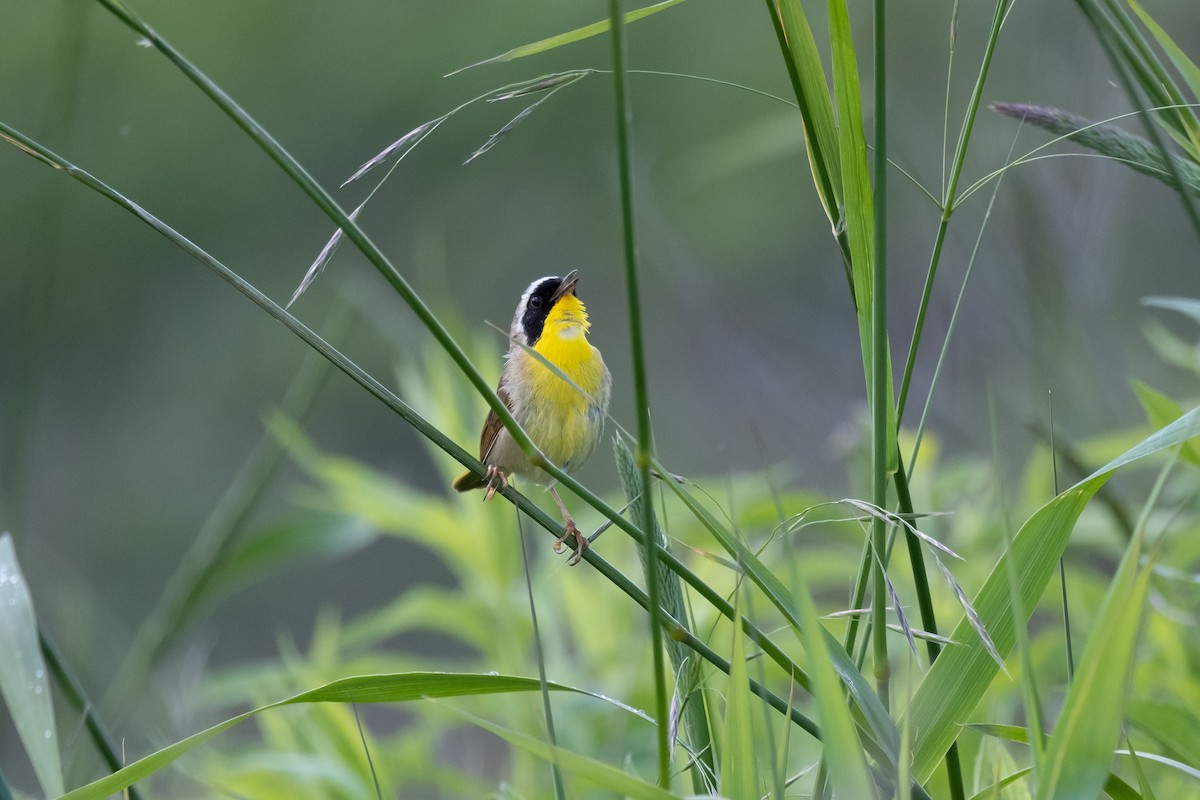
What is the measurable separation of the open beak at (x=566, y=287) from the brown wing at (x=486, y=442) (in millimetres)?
232

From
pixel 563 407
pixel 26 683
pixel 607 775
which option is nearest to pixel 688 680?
pixel 607 775

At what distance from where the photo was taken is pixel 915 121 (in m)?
2.45

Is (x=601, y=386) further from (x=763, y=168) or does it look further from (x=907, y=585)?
(x=763, y=168)

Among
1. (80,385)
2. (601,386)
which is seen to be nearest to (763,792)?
(601,386)

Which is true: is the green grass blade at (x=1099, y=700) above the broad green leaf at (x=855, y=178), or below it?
below

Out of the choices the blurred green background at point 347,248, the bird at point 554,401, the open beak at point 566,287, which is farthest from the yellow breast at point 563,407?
the blurred green background at point 347,248

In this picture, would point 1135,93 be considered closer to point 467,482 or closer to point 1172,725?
point 1172,725

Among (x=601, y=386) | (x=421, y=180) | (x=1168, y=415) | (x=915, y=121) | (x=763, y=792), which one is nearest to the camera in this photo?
(x=763, y=792)

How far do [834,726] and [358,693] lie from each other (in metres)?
0.37

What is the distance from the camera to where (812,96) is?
854mm

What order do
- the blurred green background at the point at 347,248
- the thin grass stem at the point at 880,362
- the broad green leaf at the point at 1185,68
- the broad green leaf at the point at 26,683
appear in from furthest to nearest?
1. the blurred green background at the point at 347,248
2. the broad green leaf at the point at 1185,68
3. the broad green leaf at the point at 26,683
4. the thin grass stem at the point at 880,362

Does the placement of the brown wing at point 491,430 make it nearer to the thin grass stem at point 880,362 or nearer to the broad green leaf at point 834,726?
the thin grass stem at point 880,362

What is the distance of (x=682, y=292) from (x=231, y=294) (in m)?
6.35

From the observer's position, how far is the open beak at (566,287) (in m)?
2.28
